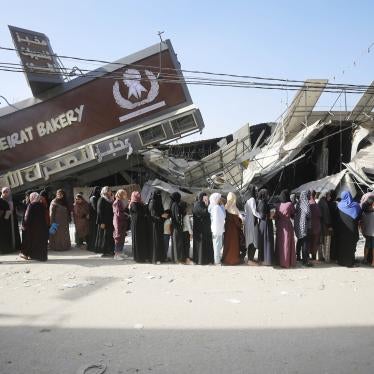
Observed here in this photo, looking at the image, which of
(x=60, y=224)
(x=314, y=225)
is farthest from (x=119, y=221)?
(x=314, y=225)

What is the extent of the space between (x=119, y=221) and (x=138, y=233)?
54 centimetres

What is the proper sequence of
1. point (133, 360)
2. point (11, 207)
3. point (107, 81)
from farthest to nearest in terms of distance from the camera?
point (107, 81)
point (11, 207)
point (133, 360)

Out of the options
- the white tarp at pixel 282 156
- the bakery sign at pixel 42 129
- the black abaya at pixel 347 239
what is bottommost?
the black abaya at pixel 347 239

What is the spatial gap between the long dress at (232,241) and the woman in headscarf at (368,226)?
2265mm

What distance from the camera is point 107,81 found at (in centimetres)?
1395

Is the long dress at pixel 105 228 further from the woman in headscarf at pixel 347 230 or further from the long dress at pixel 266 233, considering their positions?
the woman in headscarf at pixel 347 230

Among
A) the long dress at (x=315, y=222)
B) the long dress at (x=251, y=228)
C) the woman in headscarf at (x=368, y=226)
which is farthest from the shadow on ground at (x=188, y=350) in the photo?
the woman in headscarf at (x=368, y=226)

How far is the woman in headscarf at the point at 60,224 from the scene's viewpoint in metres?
9.47

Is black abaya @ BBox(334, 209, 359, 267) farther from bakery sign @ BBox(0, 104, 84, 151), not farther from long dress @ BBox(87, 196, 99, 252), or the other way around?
bakery sign @ BBox(0, 104, 84, 151)

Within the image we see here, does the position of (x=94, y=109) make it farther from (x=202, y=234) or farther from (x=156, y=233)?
(x=202, y=234)

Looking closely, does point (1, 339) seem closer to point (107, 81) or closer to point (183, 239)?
point (183, 239)

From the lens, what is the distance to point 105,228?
8.80 m

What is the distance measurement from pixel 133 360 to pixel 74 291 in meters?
2.54

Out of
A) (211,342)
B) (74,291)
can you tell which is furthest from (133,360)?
(74,291)
